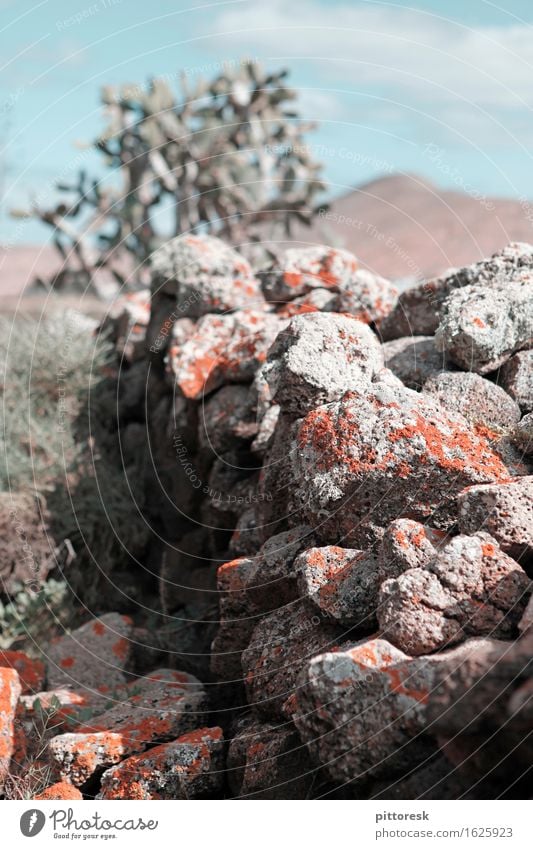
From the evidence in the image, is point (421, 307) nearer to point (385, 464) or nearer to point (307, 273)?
point (307, 273)

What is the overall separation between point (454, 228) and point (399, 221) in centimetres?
497

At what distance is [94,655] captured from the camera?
27.4 ft

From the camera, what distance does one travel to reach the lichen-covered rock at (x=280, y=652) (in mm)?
5785

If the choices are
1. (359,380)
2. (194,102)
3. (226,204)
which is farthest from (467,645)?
(194,102)

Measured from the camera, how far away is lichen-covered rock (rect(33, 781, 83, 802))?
5809mm

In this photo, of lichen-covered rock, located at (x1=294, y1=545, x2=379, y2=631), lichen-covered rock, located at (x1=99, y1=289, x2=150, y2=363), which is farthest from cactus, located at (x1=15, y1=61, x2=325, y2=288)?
lichen-covered rock, located at (x1=294, y1=545, x2=379, y2=631)

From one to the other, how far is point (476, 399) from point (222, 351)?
11.0ft

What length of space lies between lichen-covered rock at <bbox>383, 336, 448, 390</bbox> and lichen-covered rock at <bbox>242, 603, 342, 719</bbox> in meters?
2.36

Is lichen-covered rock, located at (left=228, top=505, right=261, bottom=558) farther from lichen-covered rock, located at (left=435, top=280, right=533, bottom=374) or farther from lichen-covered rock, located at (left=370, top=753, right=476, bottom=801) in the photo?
lichen-covered rock, located at (left=370, top=753, right=476, bottom=801)

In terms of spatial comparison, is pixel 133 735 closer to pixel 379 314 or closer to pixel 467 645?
pixel 467 645

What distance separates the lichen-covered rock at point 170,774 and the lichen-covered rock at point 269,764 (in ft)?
0.45

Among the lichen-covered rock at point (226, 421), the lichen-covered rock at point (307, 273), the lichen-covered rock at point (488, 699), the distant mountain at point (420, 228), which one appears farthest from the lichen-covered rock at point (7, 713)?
the distant mountain at point (420, 228)

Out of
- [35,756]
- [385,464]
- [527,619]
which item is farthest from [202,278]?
[527,619]

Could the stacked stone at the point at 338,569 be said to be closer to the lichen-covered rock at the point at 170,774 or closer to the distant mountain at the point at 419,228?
the lichen-covered rock at the point at 170,774
